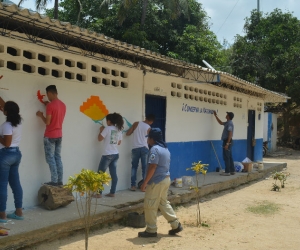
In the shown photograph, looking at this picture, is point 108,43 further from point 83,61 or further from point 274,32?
point 274,32

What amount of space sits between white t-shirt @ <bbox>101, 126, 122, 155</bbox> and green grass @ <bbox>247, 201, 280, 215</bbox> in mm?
3199

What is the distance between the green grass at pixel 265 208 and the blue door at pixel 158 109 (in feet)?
8.78

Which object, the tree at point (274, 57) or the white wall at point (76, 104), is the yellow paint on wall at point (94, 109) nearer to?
the white wall at point (76, 104)

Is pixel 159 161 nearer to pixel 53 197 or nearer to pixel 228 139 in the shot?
pixel 53 197

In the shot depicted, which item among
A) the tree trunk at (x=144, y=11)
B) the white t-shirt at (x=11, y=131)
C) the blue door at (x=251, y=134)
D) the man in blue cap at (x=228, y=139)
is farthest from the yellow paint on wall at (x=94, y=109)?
the tree trunk at (x=144, y=11)

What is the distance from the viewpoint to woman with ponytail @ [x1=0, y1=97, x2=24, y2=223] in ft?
16.5

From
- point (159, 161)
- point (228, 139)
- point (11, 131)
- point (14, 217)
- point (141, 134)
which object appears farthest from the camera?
point (228, 139)

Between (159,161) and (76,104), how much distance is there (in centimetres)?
205

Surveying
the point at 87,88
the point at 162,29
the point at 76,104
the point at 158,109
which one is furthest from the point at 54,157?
the point at 162,29

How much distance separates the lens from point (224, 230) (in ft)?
21.4

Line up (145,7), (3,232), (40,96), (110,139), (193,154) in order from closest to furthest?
1. (3,232)
2. (40,96)
3. (110,139)
4. (193,154)
5. (145,7)

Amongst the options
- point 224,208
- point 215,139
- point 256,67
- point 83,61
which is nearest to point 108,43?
point 83,61

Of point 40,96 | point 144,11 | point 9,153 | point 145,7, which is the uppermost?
point 145,7

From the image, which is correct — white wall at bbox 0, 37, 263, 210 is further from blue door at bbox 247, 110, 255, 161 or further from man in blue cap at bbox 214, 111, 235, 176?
blue door at bbox 247, 110, 255, 161
